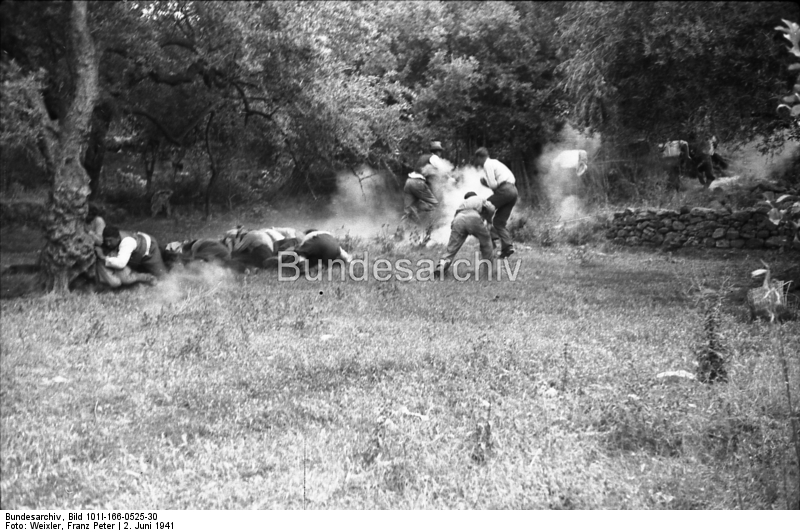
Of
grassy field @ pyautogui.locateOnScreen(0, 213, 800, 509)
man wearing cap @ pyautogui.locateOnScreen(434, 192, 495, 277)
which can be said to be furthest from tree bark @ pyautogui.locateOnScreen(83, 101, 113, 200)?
man wearing cap @ pyautogui.locateOnScreen(434, 192, 495, 277)

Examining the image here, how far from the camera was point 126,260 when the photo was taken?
431 inches

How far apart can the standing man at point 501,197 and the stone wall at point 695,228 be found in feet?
12.4

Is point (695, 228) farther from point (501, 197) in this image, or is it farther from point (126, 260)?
point (126, 260)

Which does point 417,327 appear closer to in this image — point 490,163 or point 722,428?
point 722,428

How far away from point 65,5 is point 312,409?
8905mm

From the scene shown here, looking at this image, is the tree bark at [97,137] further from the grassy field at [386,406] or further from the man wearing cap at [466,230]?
the man wearing cap at [466,230]

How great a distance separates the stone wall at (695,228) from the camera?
1575cm

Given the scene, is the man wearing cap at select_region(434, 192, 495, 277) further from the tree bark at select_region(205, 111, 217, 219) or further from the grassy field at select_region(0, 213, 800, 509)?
the tree bark at select_region(205, 111, 217, 219)

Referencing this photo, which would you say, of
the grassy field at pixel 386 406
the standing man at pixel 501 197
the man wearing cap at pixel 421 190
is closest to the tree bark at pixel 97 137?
the grassy field at pixel 386 406

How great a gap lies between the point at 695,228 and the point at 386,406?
1229 cm

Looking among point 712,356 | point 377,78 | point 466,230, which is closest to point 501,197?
point 466,230

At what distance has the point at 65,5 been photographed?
11.9 metres

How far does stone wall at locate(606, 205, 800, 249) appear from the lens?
15.8 m
